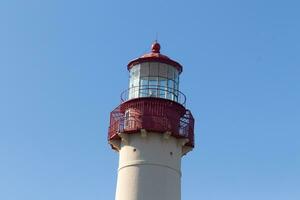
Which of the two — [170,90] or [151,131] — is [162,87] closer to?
[170,90]

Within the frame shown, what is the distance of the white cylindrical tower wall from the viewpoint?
23.2 metres

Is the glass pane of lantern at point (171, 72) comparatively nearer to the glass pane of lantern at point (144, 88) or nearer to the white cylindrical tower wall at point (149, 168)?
the glass pane of lantern at point (144, 88)

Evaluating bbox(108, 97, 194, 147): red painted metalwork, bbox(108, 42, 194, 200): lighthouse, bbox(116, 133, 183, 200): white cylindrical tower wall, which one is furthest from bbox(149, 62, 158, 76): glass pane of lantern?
bbox(116, 133, 183, 200): white cylindrical tower wall

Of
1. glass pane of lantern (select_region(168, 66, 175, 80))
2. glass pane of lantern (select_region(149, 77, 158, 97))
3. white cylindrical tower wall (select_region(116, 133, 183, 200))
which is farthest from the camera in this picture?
glass pane of lantern (select_region(168, 66, 175, 80))

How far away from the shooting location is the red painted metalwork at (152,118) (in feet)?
78.6

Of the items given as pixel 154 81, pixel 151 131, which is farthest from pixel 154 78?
pixel 151 131

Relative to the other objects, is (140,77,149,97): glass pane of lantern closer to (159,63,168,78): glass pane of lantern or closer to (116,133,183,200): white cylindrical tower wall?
(159,63,168,78): glass pane of lantern

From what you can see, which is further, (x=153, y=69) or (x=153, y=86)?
(x=153, y=69)

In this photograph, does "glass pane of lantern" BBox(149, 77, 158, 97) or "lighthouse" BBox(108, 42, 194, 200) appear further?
"glass pane of lantern" BBox(149, 77, 158, 97)

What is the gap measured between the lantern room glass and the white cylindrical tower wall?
6.18 feet

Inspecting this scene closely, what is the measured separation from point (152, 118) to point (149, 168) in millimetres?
1853

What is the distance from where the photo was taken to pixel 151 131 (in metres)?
23.9

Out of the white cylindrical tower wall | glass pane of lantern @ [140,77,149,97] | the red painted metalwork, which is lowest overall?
the white cylindrical tower wall

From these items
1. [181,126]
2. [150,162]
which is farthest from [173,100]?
[150,162]
